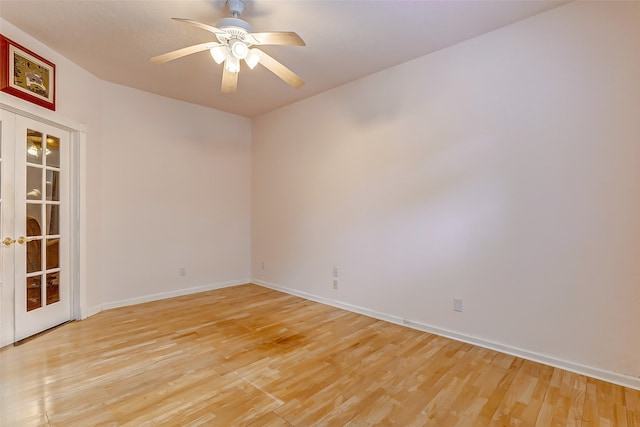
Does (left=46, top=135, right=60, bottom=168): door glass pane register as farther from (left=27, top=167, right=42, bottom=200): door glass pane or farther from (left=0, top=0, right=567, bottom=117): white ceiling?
(left=0, top=0, right=567, bottom=117): white ceiling

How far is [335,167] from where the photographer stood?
394cm

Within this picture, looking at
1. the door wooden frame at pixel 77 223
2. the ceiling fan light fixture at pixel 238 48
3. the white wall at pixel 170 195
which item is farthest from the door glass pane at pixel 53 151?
the ceiling fan light fixture at pixel 238 48

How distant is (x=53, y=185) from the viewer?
10.3 ft

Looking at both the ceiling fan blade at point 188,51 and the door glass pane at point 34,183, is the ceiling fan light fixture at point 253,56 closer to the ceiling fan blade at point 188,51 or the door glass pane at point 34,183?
the ceiling fan blade at point 188,51

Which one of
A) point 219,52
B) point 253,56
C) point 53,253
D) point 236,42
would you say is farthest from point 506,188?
point 53,253

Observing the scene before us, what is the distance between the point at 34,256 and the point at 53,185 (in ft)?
2.40

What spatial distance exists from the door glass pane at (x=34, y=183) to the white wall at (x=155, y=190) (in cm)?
49

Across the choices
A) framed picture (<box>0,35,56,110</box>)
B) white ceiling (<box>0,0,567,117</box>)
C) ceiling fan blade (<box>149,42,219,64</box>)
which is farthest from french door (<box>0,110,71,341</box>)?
ceiling fan blade (<box>149,42,219,64</box>)

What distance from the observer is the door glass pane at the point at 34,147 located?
2.84m

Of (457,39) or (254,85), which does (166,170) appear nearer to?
(254,85)

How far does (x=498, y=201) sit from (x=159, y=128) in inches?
166

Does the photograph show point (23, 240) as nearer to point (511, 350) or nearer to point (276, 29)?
point (276, 29)

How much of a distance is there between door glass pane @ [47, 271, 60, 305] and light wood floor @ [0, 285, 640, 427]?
0.31 m

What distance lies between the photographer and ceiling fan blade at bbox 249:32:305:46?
2.07 meters
